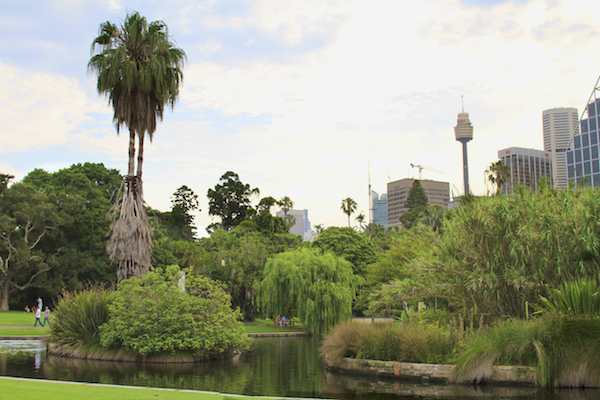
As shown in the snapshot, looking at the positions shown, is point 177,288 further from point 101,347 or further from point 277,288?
point 277,288

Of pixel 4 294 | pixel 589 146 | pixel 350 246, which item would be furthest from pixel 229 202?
pixel 589 146

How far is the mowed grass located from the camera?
9.94 m

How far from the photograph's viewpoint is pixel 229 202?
8131 cm

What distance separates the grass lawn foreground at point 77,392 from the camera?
9.94 meters

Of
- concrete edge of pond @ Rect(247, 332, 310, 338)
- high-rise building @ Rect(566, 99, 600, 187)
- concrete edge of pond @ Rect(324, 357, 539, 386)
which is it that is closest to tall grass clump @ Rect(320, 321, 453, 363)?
concrete edge of pond @ Rect(324, 357, 539, 386)

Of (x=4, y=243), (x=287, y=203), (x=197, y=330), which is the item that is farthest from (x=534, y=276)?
(x=287, y=203)

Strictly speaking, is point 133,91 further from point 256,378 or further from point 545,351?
point 545,351

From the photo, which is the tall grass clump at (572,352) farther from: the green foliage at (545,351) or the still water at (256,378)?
the still water at (256,378)

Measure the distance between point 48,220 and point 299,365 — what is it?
1351 inches

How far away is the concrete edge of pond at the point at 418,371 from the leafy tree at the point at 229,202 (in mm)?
61012

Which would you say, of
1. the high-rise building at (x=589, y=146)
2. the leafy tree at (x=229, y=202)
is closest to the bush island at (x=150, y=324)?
the leafy tree at (x=229, y=202)

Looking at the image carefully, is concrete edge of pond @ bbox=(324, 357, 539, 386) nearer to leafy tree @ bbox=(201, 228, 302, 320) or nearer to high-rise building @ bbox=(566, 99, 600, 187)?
leafy tree @ bbox=(201, 228, 302, 320)

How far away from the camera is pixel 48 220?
4638cm

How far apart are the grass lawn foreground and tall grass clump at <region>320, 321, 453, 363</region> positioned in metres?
9.22
